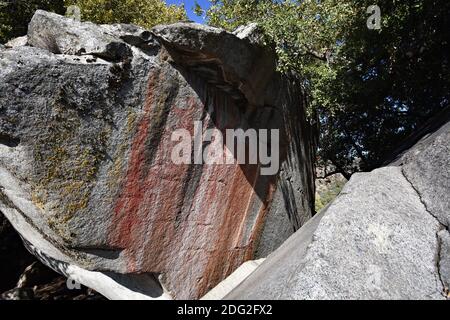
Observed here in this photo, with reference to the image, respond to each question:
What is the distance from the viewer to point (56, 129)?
4.42m

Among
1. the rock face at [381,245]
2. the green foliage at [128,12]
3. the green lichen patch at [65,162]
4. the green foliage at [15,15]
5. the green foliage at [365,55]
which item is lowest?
the rock face at [381,245]

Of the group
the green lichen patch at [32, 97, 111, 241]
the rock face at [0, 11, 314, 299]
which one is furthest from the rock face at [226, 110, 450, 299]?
the green lichen patch at [32, 97, 111, 241]

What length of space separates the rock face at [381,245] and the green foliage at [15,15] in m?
8.96

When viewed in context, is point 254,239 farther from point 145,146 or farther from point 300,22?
point 300,22

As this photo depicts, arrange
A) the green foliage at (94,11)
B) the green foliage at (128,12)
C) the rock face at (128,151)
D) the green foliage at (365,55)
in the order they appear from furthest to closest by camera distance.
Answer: the green foliage at (128,12) < the green foliage at (94,11) < the green foliage at (365,55) < the rock face at (128,151)

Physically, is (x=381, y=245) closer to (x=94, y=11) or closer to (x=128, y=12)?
(x=94, y=11)

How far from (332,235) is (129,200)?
2.56 meters

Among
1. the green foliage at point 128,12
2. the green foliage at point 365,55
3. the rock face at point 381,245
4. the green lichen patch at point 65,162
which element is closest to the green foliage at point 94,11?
the green foliage at point 128,12

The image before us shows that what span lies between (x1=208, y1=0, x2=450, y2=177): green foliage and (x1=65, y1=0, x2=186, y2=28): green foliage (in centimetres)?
260

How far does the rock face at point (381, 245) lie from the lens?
309 centimetres

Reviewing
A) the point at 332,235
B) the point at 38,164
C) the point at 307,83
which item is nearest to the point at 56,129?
the point at 38,164

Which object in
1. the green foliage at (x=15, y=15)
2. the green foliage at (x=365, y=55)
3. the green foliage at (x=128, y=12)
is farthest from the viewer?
the green foliage at (x=128, y=12)

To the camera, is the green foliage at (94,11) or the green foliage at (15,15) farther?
the green foliage at (94,11)

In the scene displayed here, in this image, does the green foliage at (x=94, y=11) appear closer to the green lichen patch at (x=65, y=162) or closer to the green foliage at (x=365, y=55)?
the green foliage at (x=365, y=55)
